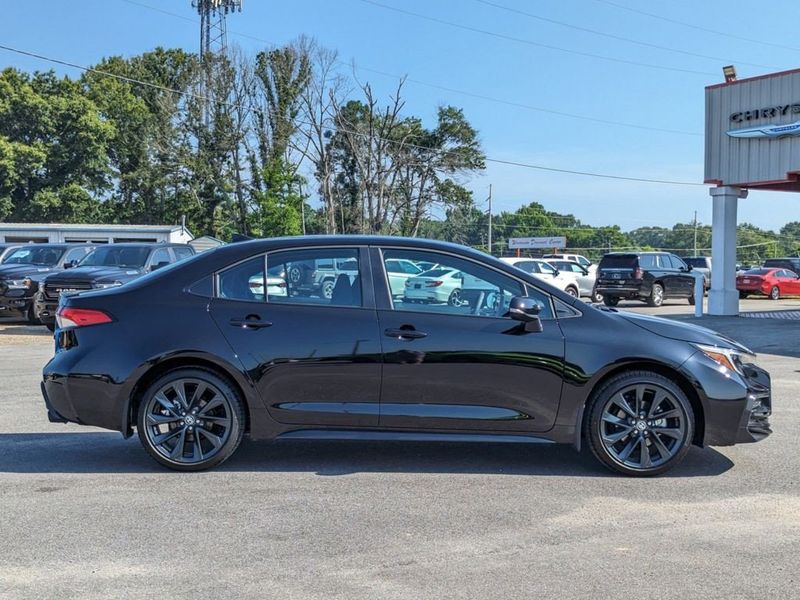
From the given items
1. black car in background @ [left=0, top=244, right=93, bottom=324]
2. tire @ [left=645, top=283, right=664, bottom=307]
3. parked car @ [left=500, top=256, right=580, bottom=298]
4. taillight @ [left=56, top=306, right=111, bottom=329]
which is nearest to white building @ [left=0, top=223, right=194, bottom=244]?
parked car @ [left=500, top=256, right=580, bottom=298]

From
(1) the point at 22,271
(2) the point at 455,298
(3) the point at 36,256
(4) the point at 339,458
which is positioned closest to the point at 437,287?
(2) the point at 455,298

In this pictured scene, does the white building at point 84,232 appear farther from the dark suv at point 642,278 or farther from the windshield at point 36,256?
the dark suv at point 642,278

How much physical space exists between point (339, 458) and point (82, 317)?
2.15 metres

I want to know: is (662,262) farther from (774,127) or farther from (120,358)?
(120,358)

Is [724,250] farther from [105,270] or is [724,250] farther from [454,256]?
[454,256]

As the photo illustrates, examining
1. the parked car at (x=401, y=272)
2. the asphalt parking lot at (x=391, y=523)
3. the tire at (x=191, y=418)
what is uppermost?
the parked car at (x=401, y=272)

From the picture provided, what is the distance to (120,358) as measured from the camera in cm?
592

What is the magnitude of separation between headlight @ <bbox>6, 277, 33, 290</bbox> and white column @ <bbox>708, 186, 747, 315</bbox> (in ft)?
55.5

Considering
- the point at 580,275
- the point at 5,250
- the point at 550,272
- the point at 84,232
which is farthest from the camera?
the point at 84,232

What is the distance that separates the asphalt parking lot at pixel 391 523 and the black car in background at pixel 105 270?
948 centimetres

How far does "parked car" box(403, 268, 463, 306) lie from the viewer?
602 cm

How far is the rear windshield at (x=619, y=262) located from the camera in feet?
89.9

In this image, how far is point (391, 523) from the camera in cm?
494

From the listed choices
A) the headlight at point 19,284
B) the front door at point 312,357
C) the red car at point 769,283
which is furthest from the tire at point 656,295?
the front door at point 312,357
